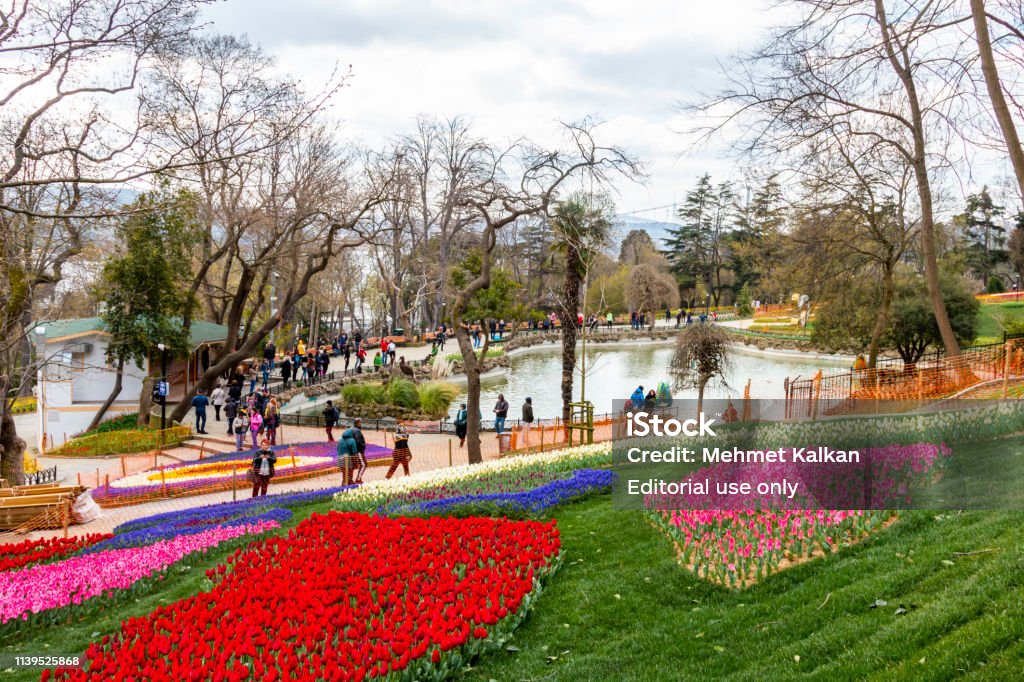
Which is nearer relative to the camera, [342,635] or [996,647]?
[996,647]

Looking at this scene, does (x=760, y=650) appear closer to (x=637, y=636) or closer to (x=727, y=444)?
(x=637, y=636)

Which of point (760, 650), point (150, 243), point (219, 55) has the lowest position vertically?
point (760, 650)

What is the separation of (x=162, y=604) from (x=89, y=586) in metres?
1.22

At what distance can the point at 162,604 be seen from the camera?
830 cm

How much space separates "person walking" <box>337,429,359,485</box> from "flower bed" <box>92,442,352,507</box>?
2256 mm

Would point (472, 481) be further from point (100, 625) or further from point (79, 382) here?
point (79, 382)

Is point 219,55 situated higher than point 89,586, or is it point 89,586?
point 219,55

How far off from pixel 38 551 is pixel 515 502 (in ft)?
22.8

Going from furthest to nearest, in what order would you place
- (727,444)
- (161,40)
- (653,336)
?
(653,336) < (727,444) < (161,40)

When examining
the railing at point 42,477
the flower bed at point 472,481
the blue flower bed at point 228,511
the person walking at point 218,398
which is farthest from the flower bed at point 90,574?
the person walking at point 218,398

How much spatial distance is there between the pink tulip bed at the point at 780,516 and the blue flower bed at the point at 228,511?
661 centimetres

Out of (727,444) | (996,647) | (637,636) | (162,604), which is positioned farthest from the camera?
(727,444)

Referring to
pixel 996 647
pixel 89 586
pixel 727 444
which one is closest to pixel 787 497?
pixel 727 444

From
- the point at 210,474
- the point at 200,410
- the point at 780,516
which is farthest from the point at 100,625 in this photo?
the point at 200,410
